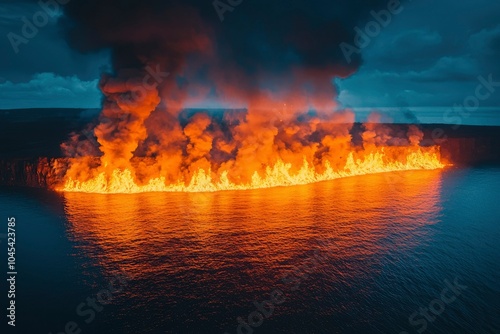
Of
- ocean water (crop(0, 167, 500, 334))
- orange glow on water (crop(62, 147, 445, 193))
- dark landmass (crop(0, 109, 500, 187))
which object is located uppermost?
dark landmass (crop(0, 109, 500, 187))

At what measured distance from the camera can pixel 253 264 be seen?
3102cm

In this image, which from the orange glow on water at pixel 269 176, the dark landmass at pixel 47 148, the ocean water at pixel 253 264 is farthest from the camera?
the dark landmass at pixel 47 148

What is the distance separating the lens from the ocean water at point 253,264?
2322 cm

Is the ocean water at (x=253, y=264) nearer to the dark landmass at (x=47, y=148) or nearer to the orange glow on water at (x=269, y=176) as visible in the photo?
the orange glow on water at (x=269, y=176)

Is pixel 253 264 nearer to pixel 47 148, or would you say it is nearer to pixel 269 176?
pixel 269 176

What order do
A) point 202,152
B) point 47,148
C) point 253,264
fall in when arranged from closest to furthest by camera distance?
point 253,264
point 202,152
point 47,148

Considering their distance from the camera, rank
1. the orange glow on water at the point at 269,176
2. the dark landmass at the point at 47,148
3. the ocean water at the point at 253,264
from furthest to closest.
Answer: the dark landmass at the point at 47,148 → the orange glow on water at the point at 269,176 → the ocean water at the point at 253,264

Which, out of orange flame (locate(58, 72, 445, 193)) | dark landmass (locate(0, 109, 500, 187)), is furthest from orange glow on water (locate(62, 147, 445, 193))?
dark landmass (locate(0, 109, 500, 187))

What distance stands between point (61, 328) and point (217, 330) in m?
10.5

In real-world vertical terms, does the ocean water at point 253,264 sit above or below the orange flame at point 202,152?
below

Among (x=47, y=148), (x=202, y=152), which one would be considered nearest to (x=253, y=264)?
(x=202, y=152)

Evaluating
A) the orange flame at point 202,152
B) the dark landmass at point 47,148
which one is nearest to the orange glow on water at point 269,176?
the orange flame at point 202,152

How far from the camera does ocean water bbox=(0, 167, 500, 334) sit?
76.2ft

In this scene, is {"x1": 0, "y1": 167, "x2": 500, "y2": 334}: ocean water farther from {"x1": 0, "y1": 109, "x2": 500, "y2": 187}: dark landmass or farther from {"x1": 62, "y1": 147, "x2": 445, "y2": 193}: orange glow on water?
{"x1": 0, "y1": 109, "x2": 500, "y2": 187}: dark landmass
